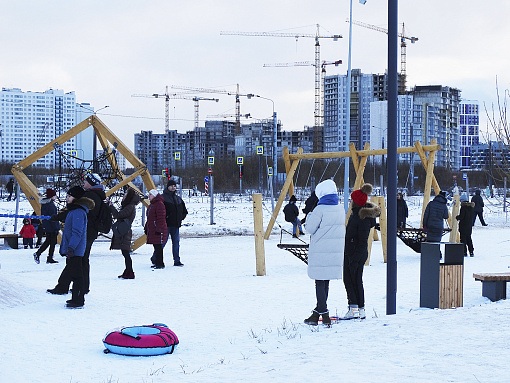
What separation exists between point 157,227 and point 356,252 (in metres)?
6.93

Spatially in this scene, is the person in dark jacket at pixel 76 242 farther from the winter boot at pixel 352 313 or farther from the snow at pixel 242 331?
the winter boot at pixel 352 313

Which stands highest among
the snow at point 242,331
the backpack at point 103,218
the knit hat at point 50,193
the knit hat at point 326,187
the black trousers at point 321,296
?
the knit hat at point 326,187

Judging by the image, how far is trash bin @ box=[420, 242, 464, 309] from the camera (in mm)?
10438

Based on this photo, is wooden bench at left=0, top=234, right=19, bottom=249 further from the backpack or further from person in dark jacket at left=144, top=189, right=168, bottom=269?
the backpack

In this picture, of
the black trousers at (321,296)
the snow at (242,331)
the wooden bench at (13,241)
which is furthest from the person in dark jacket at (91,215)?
the wooden bench at (13,241)

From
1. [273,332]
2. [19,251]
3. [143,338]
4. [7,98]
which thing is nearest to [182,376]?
[143,338]

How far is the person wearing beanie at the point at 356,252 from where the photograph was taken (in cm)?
967

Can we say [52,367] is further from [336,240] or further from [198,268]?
[198,268]

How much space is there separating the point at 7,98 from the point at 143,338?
476 feet

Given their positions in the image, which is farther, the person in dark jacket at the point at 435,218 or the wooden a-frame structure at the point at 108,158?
the wooden a-frame structure at the point at 108,158

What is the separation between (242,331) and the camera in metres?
9.34

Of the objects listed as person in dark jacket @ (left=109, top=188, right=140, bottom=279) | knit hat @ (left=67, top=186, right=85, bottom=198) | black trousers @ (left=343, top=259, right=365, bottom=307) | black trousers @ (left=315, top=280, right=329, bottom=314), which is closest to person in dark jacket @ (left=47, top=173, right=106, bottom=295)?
knit hat @ (left=67, top=186, right=85, bottom=198)

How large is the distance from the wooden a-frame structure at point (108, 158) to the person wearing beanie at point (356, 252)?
10.1 meters

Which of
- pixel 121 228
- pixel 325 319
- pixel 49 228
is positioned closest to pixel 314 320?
pixel 325 319
